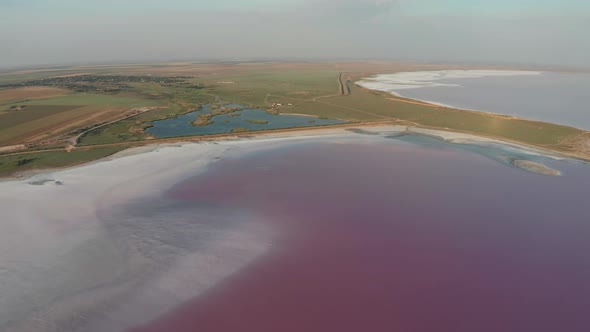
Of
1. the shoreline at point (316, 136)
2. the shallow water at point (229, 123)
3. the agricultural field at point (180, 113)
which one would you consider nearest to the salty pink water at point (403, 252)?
the shoreline at point (316, 136)

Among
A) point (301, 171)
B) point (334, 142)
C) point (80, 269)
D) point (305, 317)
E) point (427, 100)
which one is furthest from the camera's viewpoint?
point (427, 100)

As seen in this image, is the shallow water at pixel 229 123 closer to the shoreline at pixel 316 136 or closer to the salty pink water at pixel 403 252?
the shoreline at pixel 316 136

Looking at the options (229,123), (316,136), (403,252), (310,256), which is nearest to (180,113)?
A: (229,123)

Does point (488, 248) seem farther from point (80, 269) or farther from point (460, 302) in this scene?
point (80, 269)

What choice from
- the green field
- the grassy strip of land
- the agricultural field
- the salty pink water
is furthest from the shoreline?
the green field

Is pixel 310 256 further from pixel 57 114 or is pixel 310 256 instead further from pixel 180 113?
pixel 57 114

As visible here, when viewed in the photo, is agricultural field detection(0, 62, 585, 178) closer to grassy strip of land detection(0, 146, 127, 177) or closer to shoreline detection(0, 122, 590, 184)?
grassy strip of land detection(0, 146, 127, 177)

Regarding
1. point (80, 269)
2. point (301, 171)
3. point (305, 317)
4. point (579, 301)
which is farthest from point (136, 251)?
point (579, 301)
